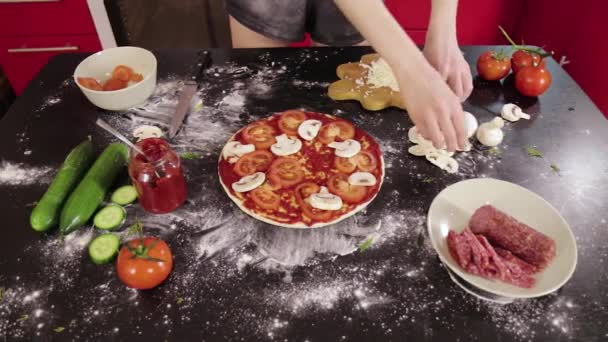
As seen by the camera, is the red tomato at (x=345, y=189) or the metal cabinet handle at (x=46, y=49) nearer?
the red tomato at (x=345, y=189)

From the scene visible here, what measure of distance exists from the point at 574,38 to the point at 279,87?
2.13m

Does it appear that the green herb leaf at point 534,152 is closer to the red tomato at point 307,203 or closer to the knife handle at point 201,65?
the red tomato at point 307,203

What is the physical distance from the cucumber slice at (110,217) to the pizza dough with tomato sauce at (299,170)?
353mm

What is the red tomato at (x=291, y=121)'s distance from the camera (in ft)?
6.01

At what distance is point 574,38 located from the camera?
303 cm

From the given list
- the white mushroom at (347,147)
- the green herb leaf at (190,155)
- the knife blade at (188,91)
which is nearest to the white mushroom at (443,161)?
the white mushroom at (347,147)

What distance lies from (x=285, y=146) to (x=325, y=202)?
33cm

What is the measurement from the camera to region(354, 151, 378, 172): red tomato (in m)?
1.69

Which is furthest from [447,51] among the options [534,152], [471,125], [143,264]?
[143,264]

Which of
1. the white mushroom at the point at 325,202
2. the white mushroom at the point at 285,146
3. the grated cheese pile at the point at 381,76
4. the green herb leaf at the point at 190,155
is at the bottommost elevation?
the green herb leaf at the point at 190,155

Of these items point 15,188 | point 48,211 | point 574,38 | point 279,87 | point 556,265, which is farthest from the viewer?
point 574,38

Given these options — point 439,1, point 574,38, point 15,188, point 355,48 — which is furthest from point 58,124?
point 574,38

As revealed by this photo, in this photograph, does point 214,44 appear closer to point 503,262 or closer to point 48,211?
point 48,211

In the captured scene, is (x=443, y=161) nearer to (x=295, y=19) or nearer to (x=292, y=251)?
(x=292, y=251)
